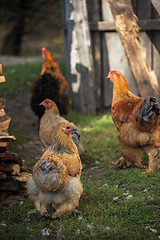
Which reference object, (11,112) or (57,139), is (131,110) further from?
(11,112)

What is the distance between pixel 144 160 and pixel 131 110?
3.43ft

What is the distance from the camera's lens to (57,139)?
391 cm

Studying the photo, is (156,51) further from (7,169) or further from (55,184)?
(55,184)

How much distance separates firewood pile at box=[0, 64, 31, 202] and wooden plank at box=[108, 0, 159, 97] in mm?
2219

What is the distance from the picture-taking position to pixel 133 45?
555cm

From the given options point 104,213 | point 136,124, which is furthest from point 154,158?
point 104,213

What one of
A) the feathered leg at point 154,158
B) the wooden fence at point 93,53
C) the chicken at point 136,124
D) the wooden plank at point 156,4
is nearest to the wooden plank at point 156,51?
the wooden fence at point 93,53

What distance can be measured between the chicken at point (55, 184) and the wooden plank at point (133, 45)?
261 cm

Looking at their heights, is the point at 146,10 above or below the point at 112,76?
above

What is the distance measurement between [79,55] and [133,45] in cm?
222

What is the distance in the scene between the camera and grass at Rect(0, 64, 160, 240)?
3.40 m

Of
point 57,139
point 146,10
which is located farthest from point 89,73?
point 57,139

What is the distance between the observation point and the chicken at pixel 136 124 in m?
4.44

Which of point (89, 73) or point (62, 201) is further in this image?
point (89, 73)
